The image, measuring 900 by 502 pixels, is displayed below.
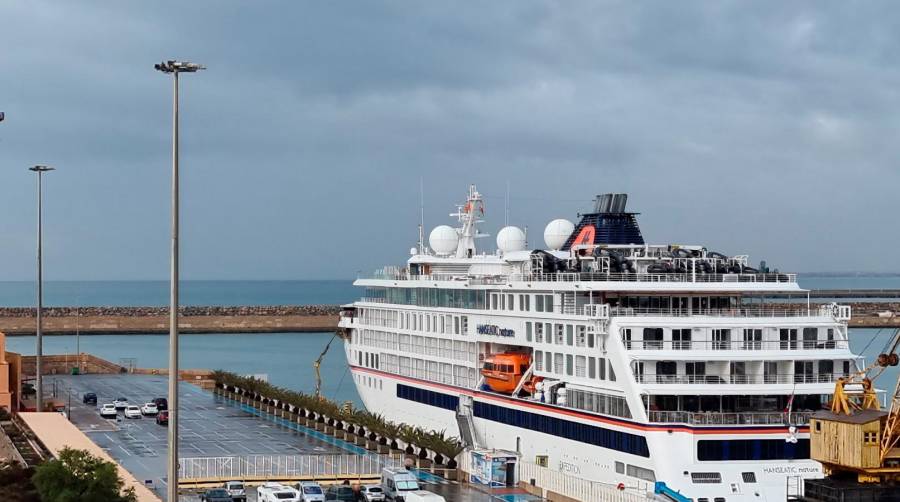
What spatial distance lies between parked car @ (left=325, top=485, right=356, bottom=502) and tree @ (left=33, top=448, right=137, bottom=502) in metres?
11.4

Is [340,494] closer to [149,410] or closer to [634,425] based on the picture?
[634,425]

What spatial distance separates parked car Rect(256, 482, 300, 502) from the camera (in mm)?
39250

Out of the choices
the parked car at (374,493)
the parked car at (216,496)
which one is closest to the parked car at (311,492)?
the parked car at (374,493)

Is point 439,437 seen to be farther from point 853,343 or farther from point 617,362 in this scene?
point 853,343

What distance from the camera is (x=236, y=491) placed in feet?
136

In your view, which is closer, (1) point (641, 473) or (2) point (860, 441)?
(2) point (860, 441)

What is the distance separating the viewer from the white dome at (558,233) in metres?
56.5

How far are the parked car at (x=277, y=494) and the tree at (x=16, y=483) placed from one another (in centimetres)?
757

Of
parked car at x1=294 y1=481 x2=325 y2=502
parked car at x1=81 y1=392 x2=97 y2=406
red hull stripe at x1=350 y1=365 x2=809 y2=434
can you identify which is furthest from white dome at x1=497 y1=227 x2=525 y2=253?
parked car at x1=81 y1=392 x2=97 y2=406

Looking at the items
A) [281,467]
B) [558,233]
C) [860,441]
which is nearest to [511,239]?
[558,233]

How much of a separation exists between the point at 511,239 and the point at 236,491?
2170 cm

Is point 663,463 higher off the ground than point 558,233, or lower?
lower

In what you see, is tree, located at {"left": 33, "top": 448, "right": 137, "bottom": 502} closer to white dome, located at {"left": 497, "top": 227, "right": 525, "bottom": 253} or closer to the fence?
the fence

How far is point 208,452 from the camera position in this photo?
51844mm
